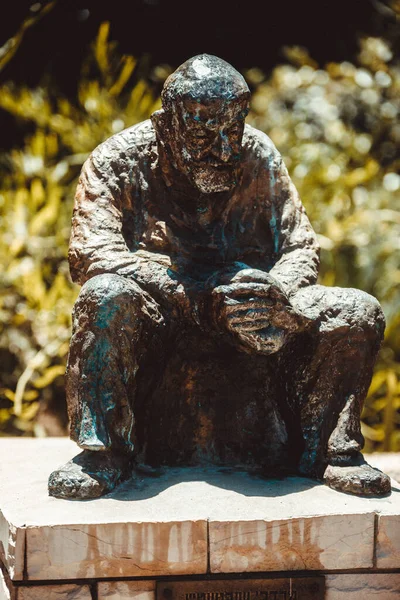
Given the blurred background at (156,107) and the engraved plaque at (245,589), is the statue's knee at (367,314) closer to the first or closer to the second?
the engraved plaque at (245,589)

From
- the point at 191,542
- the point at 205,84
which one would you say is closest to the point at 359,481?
the point at 191,542

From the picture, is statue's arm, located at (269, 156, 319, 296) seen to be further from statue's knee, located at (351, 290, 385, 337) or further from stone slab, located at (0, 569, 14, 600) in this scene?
stone slab, located at (0, 569, 14, 600)

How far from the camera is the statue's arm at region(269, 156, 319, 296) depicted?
3.59 m

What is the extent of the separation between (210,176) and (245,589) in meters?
1.44

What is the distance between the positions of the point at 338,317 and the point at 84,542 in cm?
122

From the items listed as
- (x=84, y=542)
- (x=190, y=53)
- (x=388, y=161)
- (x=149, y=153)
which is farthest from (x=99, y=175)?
(x=388, y=161)

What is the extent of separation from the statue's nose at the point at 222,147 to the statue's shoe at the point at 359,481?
3.88 ft

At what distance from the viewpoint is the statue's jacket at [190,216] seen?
11.8 feet

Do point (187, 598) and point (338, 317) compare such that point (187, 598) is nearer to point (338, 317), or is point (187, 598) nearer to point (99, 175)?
point (338, 317)

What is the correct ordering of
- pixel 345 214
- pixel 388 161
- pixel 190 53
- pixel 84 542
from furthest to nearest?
pixel 388 161
pixel 190 53
pixel 345 214
pixel 84 542

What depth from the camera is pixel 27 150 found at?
7469mm

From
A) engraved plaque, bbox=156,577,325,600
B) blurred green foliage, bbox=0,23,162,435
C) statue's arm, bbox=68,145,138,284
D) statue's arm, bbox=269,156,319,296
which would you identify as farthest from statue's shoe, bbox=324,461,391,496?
blurred green foliage, bbox=0,23,162,435

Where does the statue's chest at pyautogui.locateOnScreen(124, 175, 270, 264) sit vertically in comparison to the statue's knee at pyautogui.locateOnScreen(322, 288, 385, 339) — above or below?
above

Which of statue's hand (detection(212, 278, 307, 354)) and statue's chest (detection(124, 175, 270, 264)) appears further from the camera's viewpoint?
statue's chest (detection(124, 175, 270, 264))
